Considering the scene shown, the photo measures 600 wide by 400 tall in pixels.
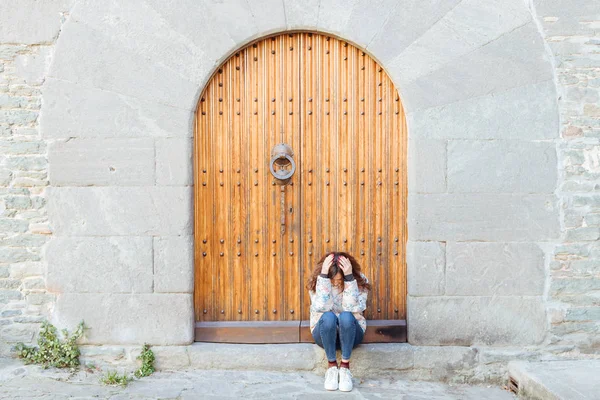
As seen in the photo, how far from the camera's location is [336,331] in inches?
165

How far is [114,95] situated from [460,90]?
8.32ft

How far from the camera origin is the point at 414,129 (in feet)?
14.5

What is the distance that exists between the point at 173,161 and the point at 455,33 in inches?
89.5

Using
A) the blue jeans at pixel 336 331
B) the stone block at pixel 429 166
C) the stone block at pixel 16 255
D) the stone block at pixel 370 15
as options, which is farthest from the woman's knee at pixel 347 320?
the stone block at pixel 16 255

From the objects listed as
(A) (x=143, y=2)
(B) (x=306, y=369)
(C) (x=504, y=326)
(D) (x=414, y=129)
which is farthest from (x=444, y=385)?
(A) (x=143, y=2)

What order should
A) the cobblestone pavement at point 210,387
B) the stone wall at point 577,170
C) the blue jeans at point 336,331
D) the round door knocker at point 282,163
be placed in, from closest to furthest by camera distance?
the cobblestone pavement at point 210,387 → the blue jeans at point 336,331 → the stone wall at point 577,170 → the round door knocker at point 282,163

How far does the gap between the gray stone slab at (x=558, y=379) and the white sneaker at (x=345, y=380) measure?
1213 mm

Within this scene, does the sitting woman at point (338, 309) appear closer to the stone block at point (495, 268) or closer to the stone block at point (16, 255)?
the stone block at point (495, 268)

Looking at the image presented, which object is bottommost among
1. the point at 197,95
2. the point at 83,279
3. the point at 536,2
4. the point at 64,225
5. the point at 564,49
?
the point at 83,279

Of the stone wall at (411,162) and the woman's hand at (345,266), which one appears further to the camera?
the stone wall at (411,162)

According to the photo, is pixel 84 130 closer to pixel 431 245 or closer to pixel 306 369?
pixel 306 369

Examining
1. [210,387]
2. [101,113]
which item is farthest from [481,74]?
[210,387]

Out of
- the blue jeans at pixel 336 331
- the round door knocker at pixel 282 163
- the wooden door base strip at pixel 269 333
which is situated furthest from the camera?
the wooden door base strip at pixel 269 333

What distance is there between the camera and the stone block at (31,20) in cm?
438
